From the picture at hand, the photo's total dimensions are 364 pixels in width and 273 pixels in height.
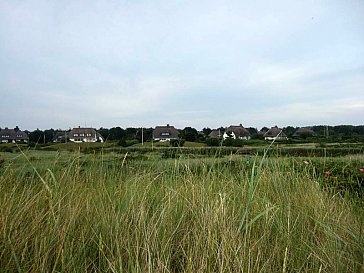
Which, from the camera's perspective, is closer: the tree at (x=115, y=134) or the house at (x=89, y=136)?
the house at (x=89, y=136)

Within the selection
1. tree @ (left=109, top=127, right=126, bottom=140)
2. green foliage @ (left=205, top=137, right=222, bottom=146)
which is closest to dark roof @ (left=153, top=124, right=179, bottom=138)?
tree @ (left=109, top=127, right=126, bottom=140)

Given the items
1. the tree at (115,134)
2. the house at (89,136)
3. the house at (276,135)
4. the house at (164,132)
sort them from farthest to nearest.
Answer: the house at (164,132) → the tree at (115,134) → the house at (89,136) → the house at (276,135)

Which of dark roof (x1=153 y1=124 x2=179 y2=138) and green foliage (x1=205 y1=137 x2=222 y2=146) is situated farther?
dark roof (x1=153 y1=124 x2=179 y2=138)

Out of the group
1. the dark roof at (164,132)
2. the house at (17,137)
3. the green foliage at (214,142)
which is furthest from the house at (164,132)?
the green foliage at (214,142)

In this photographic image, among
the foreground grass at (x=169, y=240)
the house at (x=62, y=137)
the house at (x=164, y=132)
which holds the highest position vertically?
the house at (x=164, y=132)

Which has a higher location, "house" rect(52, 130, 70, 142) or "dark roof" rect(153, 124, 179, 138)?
"dark roof" rect(153, 124, 179, 138)

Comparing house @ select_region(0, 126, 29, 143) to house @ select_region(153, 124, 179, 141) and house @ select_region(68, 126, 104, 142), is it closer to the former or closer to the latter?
house @ select_region(68, 126, 104, 142)

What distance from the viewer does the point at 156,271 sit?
44.9 inches

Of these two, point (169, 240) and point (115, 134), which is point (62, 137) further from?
point (169, 240)

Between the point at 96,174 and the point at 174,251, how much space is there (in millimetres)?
1904

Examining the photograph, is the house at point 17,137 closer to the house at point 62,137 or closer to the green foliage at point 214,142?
the house at point 62,137

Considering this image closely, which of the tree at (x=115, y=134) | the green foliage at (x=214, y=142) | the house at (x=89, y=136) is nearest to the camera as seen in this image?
the house at (x=89, y=136)

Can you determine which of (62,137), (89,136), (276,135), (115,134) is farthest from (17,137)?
(276,135)

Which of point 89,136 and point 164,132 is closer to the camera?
point 89,136
